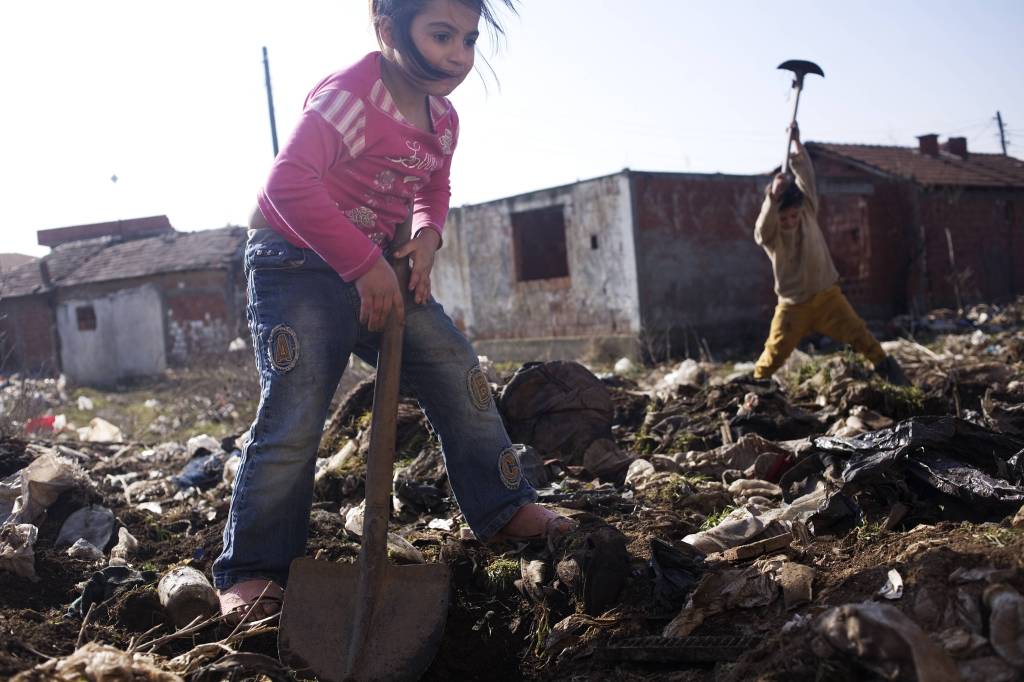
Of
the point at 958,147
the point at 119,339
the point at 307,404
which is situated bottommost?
the point at 119,339

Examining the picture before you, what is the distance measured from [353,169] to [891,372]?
5030 mm

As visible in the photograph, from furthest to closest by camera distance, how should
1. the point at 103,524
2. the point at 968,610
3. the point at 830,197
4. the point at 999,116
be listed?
the point at 999,116 → the point at 830,197 → the point at 103,524 → the point at 968,610

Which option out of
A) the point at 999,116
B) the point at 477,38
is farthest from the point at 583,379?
the point at 999,116

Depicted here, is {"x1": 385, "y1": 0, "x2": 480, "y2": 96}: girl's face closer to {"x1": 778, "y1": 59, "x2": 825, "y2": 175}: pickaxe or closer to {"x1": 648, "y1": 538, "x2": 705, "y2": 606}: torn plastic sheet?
{"x1": 648, "y1": 538, "x2": 705, "y2": 606}: torn plastic sheet

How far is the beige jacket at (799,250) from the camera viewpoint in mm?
6664

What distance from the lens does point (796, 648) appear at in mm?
1647

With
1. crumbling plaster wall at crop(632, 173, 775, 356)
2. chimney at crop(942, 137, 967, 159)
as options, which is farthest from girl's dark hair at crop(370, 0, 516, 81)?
chimney at crop(942, 137, 967, 159)

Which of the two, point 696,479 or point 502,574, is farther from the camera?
point 696,479

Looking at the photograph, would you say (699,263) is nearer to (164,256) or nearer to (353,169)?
(353,169)

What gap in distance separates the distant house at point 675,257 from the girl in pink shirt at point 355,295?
30.9 ft

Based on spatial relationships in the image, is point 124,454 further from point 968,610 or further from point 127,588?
point 968,610

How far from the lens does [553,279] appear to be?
1497cm

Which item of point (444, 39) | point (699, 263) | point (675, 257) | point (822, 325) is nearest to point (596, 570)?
point (444, 39)

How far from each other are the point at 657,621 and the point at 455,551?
791 millimetres
